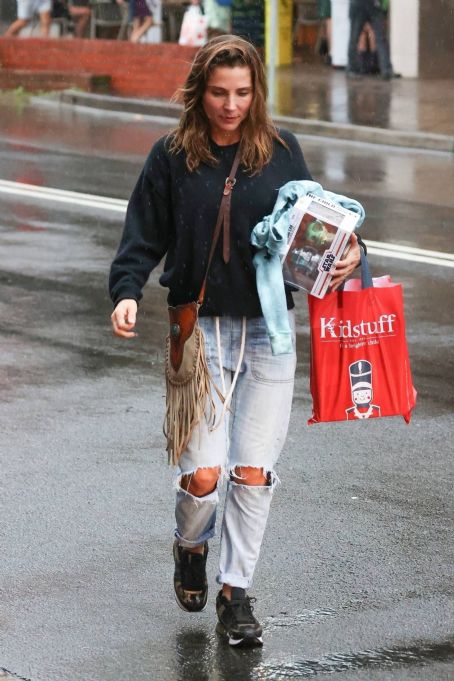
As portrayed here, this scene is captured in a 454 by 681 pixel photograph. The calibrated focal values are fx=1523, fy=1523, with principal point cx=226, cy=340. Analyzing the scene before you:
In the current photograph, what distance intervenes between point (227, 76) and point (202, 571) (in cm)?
156

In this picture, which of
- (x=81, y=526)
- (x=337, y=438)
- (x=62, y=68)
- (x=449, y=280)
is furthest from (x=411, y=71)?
(x=81, y=526)

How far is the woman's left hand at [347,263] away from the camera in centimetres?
464

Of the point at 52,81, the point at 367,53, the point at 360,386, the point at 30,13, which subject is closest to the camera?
the point at 360,386

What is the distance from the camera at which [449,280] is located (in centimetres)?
1057

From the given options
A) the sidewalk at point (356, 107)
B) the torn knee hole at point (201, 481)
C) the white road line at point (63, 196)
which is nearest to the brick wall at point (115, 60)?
the sidewalk at point (356, 107)

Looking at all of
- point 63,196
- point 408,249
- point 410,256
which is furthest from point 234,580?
point 63,196

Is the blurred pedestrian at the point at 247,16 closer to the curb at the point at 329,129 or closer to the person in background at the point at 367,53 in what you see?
the person in background at the point at 367,53

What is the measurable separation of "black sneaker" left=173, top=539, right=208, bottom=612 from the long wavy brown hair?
124 cm

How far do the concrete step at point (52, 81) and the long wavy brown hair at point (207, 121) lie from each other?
1774 cm

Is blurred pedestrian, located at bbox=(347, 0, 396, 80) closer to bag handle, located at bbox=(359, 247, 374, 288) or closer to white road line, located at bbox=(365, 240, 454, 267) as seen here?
white road line, located at bbox=(365, 240, 454, 267)

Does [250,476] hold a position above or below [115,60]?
above

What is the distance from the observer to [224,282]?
470 cm

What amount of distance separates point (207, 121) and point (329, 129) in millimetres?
14259

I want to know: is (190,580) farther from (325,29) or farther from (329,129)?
(325,29)
